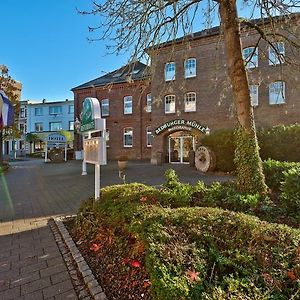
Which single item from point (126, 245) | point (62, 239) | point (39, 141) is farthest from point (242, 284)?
point (39, 141)

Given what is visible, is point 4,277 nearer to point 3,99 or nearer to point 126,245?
point 126,245

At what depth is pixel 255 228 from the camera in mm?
3152

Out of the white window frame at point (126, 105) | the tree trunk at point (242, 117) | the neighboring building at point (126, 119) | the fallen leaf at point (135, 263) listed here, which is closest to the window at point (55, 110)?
the neighboring building at point (126, 119)

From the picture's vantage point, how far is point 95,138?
19.6 ft

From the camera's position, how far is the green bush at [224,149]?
15.1 m

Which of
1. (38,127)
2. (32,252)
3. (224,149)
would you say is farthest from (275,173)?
(38,127)

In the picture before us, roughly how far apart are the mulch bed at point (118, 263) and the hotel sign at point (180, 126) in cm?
1822

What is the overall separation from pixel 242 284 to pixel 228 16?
5.32m

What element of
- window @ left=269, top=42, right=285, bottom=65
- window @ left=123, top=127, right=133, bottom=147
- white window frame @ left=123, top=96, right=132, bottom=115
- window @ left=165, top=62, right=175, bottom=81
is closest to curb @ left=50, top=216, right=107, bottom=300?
window @ left=269, top=42, right=285, bottom=65

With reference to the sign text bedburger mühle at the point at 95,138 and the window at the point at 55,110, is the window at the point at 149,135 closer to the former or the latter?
the sign text bedburger mühle at the point at 95,138

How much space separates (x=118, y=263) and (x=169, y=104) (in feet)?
69.9

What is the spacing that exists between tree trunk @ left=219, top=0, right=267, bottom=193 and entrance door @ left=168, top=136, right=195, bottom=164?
60.4ft

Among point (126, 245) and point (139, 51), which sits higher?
point (139, 51)

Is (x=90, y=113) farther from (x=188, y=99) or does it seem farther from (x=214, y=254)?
(x=188, y=99)
